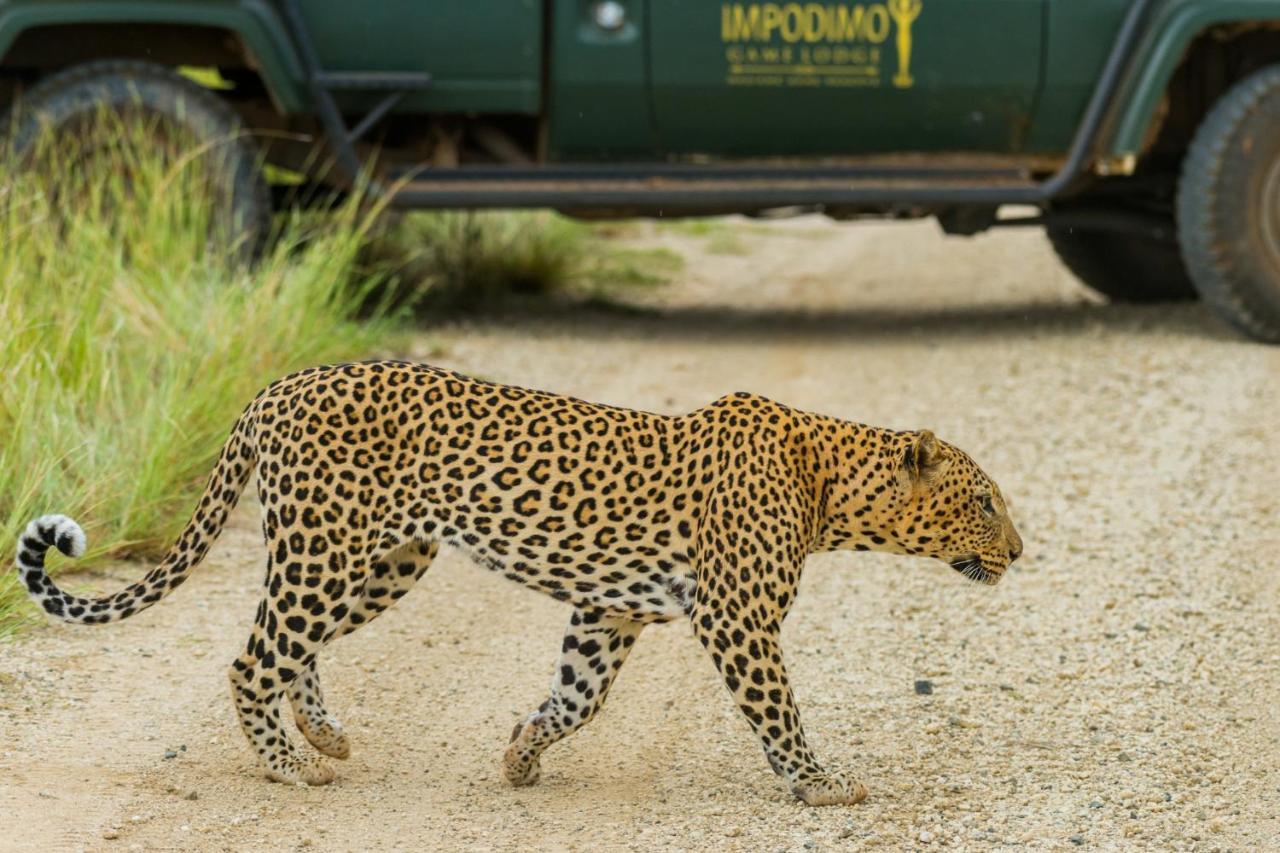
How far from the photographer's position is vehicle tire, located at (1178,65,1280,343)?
9.24m

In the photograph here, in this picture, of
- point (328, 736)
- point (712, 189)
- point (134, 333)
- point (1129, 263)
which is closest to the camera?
point (328, 736)

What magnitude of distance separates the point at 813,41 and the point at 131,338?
346 centimetres

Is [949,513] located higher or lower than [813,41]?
higher

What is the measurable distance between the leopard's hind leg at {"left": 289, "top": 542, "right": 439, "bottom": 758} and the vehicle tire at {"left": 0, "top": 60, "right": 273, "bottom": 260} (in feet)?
14.0

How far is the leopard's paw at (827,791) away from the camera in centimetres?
450

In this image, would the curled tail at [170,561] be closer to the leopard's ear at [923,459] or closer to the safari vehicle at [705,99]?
the leopard's ear at [923,459]

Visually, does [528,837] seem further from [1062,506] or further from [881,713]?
[1062,506]

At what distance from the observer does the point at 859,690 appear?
5.44m

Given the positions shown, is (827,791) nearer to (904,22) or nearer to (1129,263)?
(904,22)

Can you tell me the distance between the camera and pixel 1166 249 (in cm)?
1066

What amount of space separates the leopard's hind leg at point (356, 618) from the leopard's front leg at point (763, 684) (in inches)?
29.1

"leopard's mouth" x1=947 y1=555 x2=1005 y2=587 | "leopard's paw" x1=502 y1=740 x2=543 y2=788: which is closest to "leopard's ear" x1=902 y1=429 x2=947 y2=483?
"leopard's mouth" x1=947 y1=555 x2=1005 y2=587

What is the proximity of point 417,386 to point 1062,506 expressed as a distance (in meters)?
3.32

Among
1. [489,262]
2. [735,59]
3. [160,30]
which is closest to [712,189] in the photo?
[735,59]
